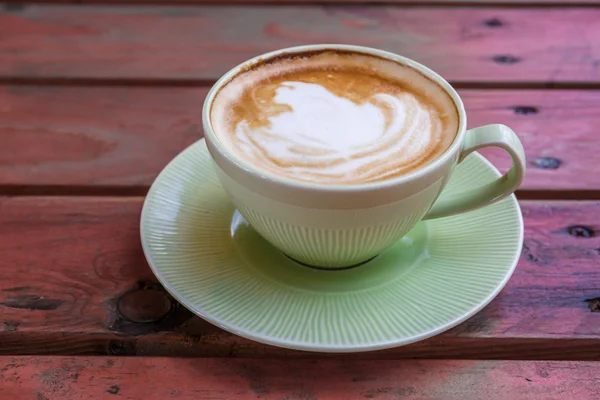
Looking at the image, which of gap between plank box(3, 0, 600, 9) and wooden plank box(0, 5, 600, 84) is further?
gap between plank box(3, 0, 600, 9)

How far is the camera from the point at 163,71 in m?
0.87

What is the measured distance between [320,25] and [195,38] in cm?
19

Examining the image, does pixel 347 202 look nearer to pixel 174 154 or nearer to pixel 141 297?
pixel 141 297

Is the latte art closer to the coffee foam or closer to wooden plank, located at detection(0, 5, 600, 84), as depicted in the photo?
the coffee foam

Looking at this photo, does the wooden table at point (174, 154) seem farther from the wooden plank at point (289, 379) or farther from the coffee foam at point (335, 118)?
the coffee foam at point (335, 118)

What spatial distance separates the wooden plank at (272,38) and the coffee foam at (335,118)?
0.25 m

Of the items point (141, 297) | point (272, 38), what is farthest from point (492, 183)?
point (272, 38)

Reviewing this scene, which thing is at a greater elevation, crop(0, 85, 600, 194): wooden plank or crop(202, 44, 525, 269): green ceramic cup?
crop(202, 44, 525, 269): green ceramic cup

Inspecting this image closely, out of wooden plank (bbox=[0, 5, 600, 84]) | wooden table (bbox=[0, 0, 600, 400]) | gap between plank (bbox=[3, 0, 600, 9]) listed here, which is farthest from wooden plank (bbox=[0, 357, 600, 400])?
gap between plank (bbox=[3, 0, 600, 9])

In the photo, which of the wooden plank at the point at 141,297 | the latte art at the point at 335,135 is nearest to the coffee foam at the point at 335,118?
the latte art at the point at 335,135

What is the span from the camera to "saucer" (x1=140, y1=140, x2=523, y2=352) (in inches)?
19.1

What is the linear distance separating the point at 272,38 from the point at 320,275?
1.63 feet

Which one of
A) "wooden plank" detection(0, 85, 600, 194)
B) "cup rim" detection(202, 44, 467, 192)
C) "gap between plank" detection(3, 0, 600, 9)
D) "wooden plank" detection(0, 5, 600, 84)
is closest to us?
"cup rim" detection(202, 44, 467, 192)

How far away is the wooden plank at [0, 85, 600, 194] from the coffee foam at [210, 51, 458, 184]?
0.52ft
